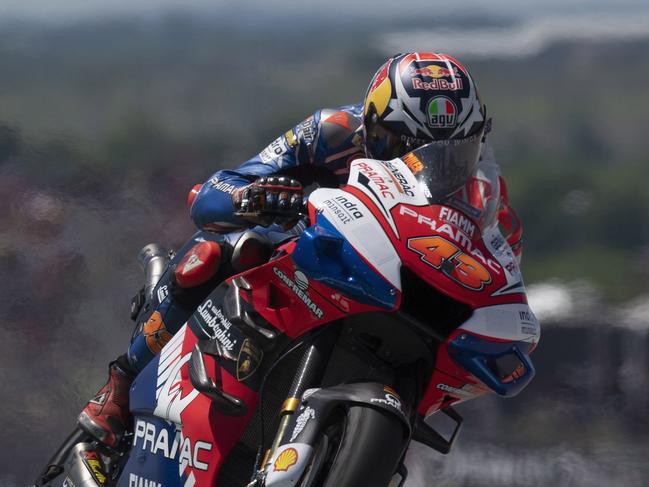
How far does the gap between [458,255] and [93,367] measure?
3.37 m

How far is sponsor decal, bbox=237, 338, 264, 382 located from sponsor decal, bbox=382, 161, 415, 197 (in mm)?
616

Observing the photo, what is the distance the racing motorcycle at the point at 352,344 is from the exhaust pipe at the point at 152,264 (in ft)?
3.83

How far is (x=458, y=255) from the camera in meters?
3.04

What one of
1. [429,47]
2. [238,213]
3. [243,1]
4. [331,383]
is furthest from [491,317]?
[243,1]

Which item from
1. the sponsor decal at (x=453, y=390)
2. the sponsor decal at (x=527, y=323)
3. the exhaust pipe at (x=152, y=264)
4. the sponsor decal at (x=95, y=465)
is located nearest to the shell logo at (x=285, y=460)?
the sponsor decal at (x=453, y=390)

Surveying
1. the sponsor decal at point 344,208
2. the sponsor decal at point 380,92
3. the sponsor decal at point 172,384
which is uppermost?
the sponsor decal at point 380,92

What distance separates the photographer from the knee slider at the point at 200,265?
3.83 meters

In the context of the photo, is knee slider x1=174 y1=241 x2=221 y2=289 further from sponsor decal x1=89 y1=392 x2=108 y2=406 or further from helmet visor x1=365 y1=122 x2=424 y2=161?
sponsor decal x1=89 y1=392 x2=108 y2=406

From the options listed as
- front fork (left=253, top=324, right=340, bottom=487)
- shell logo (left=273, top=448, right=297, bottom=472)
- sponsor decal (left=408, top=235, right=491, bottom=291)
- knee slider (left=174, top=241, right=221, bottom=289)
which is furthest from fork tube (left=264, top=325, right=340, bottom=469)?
knee slider (left=174, top=241, right=221, bottom=289)

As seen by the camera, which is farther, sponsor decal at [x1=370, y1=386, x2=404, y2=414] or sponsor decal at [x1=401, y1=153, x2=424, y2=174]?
sponsor decal at [x1=401, y1=153, x2=424, y2=174]

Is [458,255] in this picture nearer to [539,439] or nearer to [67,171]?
[539,439]

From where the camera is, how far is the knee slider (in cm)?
383

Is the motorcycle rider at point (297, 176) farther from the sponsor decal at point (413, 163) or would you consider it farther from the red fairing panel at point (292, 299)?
the red fairing panel at point (292, 299)

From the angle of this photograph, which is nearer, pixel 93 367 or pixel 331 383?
pixel 331 383
